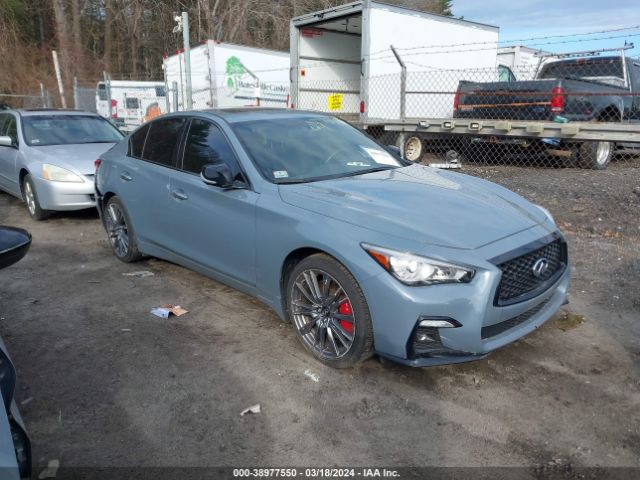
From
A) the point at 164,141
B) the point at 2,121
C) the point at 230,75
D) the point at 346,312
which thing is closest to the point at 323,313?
the point at 346,312

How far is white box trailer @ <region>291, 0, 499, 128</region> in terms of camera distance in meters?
10.8

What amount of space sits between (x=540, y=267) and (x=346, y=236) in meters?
1.19

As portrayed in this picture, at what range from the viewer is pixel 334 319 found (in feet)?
10.7

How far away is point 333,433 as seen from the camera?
2.75 metres

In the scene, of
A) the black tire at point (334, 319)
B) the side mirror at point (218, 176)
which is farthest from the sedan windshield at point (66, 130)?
the black tire at point (334, 319)

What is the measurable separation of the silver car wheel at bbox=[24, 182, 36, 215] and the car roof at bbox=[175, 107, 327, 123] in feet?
12.4

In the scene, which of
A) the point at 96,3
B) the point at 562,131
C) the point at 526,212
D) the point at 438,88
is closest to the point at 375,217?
the point at 526,212

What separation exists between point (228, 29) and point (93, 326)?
27880mm

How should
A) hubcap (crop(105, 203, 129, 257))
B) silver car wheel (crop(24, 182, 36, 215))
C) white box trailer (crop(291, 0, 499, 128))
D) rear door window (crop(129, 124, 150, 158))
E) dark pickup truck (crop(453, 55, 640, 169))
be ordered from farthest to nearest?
white box trailer (crop(291, 0, 499, 128)) < dark pickup truck (crop(453, 55, 640, 169)) < silver car wheel (crop(24, 182, 36, 215)) < hubcap (crop(105, 203, 129, 257)) < rear door window (crop(129, 124, 150, 158))

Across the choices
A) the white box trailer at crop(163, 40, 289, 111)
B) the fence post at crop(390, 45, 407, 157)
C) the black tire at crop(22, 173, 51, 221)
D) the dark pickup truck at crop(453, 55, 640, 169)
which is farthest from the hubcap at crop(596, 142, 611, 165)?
the black tire at crop(22, 173, 51, 221)

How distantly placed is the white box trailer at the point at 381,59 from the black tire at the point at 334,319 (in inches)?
306

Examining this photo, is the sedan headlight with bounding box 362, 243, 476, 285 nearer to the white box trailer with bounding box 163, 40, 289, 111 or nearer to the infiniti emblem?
the infiniti emblem

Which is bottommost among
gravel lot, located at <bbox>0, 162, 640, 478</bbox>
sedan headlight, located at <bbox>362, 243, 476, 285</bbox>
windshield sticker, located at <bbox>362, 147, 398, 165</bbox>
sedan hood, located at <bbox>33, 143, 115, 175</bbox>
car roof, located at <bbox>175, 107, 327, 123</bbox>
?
gravel lot, located at <bbox>0, 162, 640, 478</bbox>

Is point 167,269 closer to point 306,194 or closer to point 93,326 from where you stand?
point 93,326
